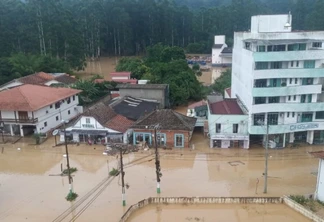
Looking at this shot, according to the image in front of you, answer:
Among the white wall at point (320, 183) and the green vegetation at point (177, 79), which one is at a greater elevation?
the green vegetation at point (177, 79)

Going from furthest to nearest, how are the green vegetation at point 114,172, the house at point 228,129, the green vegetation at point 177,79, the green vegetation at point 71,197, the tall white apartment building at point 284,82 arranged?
the green vegetation at point 177,79 → the house at point 228,129 → the tall white apartment building at point 284,82 → the green vegetation at point 114,172 → the green vegetation at point 71,197

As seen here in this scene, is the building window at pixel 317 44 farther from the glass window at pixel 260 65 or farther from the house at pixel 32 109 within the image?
the house at pixel 32 109

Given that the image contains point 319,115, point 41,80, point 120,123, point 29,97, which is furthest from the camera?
point 41,80

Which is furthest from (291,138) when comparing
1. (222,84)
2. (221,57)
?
(221,57)

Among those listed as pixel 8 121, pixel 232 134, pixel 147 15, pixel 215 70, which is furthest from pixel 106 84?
pixel 147 15

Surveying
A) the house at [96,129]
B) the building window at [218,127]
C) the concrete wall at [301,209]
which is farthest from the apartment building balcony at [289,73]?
the house at [96,129]

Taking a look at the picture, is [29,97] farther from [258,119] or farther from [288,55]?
[288,55]

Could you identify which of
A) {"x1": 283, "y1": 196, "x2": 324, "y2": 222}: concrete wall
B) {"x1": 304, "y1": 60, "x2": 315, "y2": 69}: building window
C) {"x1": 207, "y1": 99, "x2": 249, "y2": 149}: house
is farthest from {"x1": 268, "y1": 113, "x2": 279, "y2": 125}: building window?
{"x1": 283, "y1": 196, "x2": 324, "y2": 222}: concrete wall
